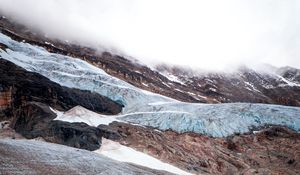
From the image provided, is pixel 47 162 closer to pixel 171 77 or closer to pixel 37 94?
pixel 37 94

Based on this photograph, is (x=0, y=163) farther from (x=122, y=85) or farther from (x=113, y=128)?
(x=122, y=85)

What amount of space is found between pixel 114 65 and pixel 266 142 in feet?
229

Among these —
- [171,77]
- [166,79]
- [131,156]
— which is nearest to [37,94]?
[131,156]

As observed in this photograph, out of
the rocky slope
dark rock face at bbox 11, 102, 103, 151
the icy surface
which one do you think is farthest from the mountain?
the rocky slope

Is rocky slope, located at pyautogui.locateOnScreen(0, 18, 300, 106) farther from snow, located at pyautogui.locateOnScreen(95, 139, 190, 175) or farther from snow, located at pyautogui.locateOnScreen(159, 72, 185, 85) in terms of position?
snow, located at pyautogui.locateOnScreen(95, 139, 190, 175)

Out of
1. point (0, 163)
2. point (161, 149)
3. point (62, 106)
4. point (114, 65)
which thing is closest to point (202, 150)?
point (161, 149)

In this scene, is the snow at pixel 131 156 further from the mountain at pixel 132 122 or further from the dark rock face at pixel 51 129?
→ the dark rock face at pixel 51 129

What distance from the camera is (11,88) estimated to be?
258 ft

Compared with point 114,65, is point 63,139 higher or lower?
lower

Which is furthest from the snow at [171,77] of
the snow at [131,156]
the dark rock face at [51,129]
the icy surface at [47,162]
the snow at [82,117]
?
the icy surface at [47,162]

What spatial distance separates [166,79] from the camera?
161 m

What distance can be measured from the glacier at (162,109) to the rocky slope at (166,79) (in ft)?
80.4

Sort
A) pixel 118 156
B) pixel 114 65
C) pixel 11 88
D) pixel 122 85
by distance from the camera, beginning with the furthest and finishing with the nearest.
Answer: pixel 114 65, pixel 122 85, pixel 11 88, pixel 118 156

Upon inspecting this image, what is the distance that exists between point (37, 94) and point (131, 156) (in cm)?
2956
